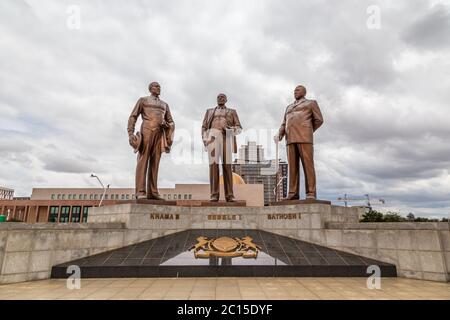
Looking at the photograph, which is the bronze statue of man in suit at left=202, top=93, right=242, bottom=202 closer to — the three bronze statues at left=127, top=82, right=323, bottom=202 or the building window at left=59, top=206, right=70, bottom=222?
the three bronze statues at left=127, top=82, right=323, bottom=202

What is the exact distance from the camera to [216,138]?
1234 centimetres

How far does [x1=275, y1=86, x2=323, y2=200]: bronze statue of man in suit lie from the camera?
1111 centimetres

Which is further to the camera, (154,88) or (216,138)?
(216,138)

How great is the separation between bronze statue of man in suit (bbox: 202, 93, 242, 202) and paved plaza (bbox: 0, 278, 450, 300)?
5317mm

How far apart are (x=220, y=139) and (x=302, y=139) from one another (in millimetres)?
3661

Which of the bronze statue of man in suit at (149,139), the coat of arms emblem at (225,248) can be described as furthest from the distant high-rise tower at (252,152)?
the coat of arms emblem at (225,248)

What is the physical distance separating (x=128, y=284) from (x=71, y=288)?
135cm

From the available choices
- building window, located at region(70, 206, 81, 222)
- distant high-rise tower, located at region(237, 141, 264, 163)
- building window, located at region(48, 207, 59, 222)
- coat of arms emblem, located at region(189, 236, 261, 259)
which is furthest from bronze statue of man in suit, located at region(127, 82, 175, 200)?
distant high-rise tower, located at region(237, 141, 264, 163)

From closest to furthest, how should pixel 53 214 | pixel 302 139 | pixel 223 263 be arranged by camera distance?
pixel 223 263 < pixel 302 139 < pixel 53 214

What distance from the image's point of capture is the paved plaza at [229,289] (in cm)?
591

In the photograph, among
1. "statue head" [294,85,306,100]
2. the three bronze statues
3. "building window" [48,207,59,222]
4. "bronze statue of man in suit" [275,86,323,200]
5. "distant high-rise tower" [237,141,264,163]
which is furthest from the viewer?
"distant high-rise tower" [237,141,264,163]

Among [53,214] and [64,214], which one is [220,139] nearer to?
[64,214]

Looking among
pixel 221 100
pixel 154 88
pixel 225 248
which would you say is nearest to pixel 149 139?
pixel 154 88
